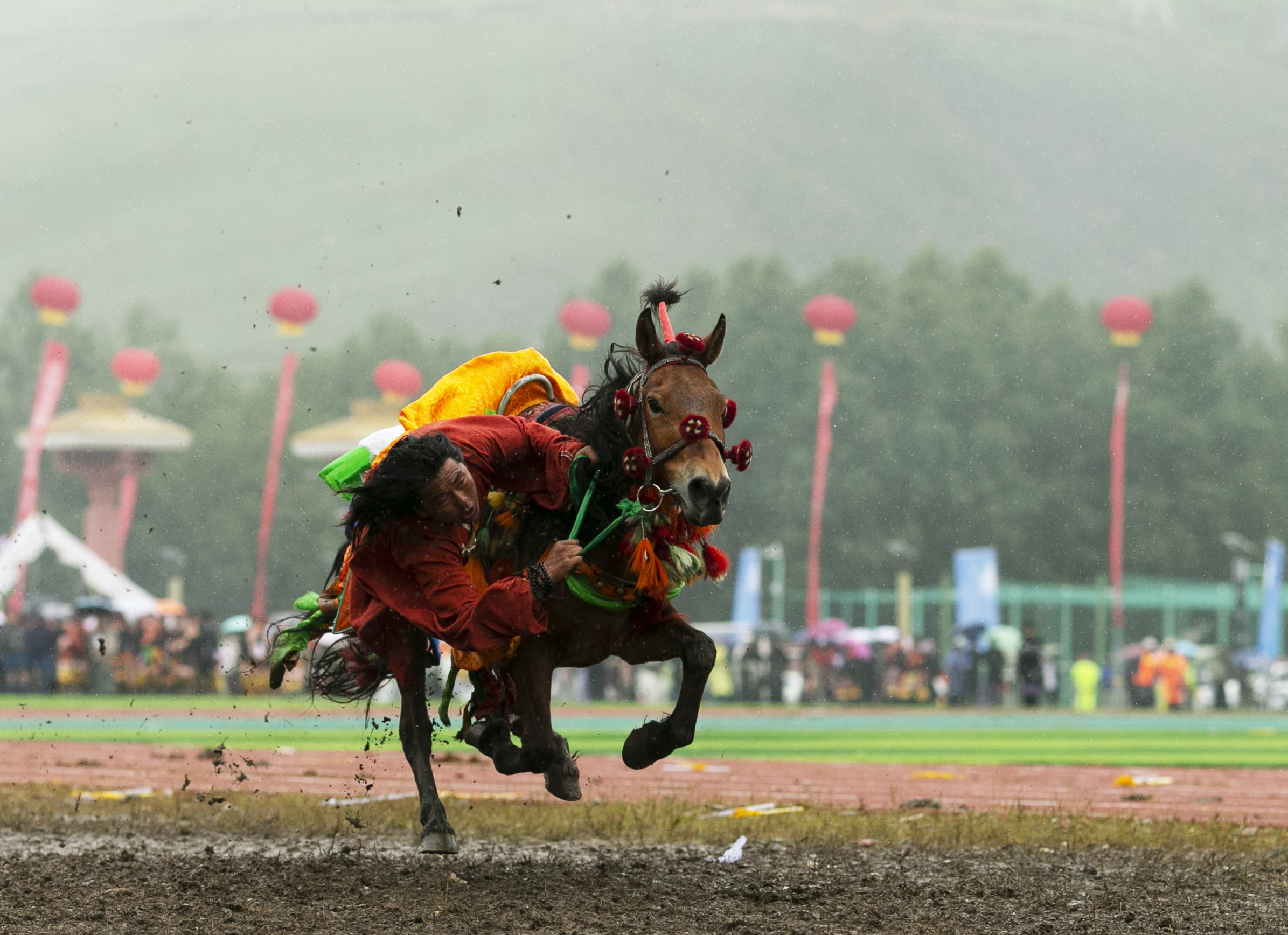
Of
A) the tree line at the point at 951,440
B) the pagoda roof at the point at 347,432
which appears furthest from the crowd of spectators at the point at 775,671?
the tree line at the point at 951,440

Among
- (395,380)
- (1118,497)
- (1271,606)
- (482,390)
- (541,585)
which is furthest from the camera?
(1118,497)

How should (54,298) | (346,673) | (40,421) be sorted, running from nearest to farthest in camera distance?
(346,673) < (54,298) < (40,421)

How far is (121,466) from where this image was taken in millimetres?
51188

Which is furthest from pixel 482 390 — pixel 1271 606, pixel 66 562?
pixel 1271 606

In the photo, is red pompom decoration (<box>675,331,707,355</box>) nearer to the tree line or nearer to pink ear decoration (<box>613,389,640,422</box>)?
pink ear decoration (<box>613,389,640,422</box>)

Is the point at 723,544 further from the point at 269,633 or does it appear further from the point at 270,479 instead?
the point at 269,633

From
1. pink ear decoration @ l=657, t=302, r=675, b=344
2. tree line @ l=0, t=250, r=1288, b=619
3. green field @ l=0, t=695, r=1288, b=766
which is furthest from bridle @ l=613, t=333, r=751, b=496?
tree line @ l=0, t=250, r=1288, b=619

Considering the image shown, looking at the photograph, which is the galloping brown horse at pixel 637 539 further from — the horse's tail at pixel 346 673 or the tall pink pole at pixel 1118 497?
the tall pink pole at pixel 1118 497

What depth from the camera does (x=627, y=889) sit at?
6.35 metres

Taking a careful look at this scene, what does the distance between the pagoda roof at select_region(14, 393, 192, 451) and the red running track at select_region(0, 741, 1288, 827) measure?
36.4m

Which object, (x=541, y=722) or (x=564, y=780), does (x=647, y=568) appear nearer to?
(x=541, y=722)

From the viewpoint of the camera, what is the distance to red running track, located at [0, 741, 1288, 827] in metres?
10.4

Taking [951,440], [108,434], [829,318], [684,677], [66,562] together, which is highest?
[829,318]

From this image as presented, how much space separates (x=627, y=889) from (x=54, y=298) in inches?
1660
